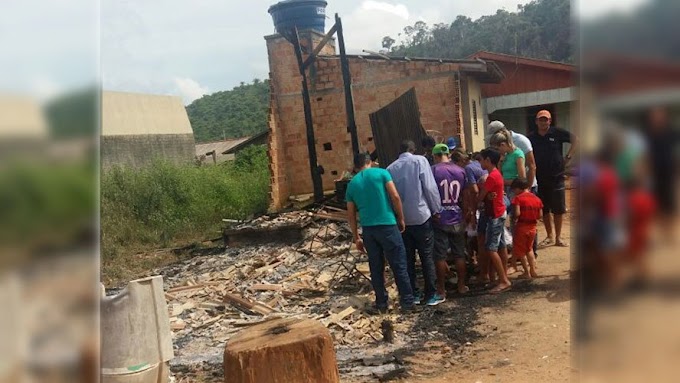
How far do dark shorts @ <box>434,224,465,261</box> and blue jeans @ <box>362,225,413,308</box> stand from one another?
471mm

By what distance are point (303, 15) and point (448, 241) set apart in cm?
1132

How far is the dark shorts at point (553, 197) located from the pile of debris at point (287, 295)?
204 centimetres

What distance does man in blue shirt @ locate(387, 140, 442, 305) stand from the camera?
604 centimetres

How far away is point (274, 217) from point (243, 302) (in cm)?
559

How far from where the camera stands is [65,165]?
1305 mm

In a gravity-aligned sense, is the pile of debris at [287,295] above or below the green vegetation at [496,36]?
below

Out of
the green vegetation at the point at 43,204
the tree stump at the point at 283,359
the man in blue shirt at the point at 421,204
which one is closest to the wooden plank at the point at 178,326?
the man in blue shirt at the point at 421,204

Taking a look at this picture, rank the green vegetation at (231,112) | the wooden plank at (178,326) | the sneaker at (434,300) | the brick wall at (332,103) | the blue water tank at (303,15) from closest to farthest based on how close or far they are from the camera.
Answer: the sneaker at (434,300) < the wooden plank at (178,326) < the brick wall at (332,103) < the blue water tank at (303,15) < the green vegetation at (231,112)

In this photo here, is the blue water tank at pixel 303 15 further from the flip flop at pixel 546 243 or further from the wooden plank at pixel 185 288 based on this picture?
the flip flop at pixel 546 243

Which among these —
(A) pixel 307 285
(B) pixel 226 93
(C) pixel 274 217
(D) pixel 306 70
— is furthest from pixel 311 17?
(B) pixel 226 93

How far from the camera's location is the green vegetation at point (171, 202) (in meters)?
14.2

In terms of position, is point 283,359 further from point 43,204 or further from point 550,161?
point 550,161

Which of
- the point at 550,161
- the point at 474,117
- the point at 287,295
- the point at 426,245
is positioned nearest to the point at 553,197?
the point at 550,161

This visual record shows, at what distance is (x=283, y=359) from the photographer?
3.60 metres
